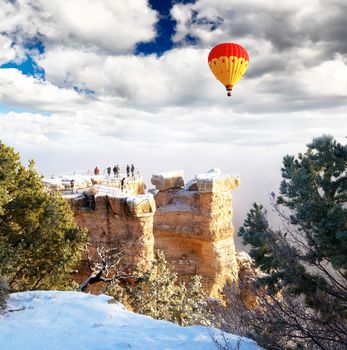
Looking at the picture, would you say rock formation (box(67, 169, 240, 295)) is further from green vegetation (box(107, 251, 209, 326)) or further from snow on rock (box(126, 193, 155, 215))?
green vegetation (box(107, 251, 209, 326))

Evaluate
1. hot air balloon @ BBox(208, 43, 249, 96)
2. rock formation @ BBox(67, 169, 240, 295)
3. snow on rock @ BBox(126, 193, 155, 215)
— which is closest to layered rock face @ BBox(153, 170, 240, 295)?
rock formation @ BBox(67, 169, 240, 295)

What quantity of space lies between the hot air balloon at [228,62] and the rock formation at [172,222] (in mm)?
10769

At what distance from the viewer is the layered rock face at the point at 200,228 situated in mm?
33750

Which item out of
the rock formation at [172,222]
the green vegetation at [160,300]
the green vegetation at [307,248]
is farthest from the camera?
the rock formation at [172,222]

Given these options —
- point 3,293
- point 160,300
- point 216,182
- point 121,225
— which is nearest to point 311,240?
point 3,293

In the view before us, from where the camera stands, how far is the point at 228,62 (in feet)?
82.4

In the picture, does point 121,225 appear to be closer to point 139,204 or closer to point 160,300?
point 139,204

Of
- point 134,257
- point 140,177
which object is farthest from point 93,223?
point 140,177

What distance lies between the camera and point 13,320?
10594 millimetres

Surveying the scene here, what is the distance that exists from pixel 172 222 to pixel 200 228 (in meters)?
3.15

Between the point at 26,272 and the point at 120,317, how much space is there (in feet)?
26.3

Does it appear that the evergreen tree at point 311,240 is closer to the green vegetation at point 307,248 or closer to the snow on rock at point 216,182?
the green vegetation at point 307,248

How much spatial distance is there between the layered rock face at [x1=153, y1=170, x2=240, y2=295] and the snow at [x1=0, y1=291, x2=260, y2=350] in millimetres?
22128

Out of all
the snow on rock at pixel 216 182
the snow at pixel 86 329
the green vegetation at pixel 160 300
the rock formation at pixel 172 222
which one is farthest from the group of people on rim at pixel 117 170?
the snow at pixel 86 329
